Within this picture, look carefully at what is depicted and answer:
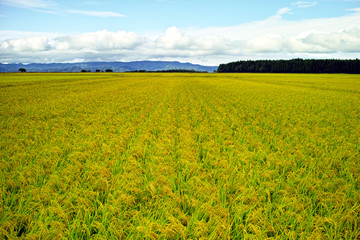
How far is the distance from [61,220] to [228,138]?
5724 millimetres

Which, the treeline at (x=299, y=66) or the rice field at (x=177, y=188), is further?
the treeline at (x=299, y=66)

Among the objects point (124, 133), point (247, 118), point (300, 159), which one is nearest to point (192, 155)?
point (300, 159)

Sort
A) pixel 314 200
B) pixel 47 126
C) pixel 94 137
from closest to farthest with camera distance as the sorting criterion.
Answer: pixel 314 200 → pixel 94 137 → pixel 47 126

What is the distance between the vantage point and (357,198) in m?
3.96

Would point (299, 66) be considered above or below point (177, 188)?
above

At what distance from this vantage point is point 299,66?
468 feet

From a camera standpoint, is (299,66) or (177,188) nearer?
(177,188)

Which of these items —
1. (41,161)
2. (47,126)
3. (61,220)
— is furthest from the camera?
(47,126)

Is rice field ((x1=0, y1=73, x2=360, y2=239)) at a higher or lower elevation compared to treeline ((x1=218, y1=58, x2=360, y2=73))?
lower

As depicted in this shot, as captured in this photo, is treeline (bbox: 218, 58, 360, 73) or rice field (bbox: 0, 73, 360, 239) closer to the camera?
rice field (bbox: 0, 73, 360, 239)

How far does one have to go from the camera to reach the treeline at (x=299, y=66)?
426ft

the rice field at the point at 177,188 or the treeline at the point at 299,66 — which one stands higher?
the treeline at the point at 299,66

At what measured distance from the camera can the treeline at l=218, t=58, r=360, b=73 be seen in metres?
130

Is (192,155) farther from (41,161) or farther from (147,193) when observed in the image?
(41,161)
